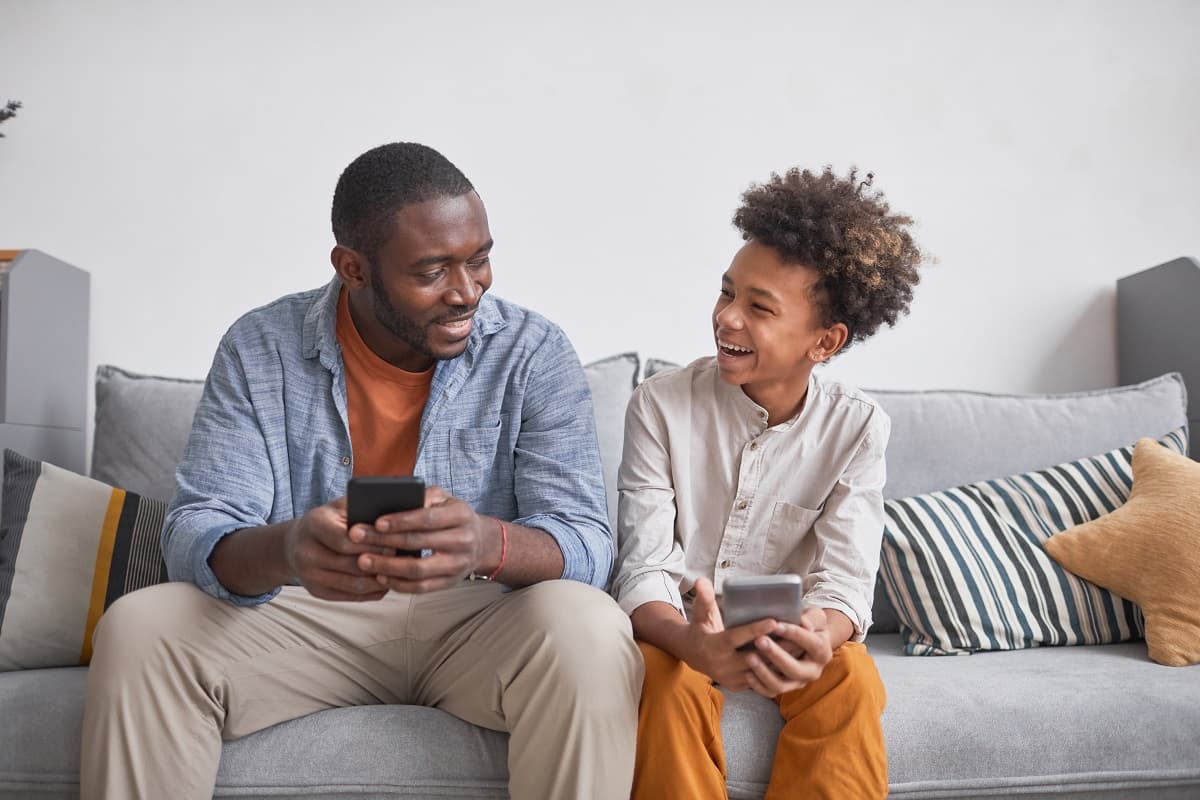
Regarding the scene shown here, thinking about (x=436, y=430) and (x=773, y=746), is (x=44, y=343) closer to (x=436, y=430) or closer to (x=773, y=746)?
(x=436, y=430)

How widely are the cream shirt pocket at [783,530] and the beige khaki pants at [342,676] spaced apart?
0.37 metres

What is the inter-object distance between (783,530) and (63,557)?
122cm

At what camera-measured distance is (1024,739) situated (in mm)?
1432

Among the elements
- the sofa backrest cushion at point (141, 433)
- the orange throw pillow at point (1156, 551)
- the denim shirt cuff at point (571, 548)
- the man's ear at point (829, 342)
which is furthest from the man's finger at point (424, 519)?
the orange throw pillow at point (1156, 551)

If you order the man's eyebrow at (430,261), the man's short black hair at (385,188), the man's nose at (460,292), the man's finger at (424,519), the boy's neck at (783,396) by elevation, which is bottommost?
the man's finger at (424,519)

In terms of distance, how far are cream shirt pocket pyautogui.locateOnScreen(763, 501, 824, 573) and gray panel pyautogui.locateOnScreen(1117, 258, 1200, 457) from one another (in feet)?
4.28

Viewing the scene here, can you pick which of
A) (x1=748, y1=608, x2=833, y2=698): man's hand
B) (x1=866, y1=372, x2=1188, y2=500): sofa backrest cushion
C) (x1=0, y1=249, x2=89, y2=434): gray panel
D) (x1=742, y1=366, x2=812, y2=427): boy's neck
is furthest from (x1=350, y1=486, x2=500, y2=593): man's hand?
(x1=0, y1=249, x2=89, y2=434): gray panel

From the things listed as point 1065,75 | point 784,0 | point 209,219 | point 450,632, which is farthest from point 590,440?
point 1065,75

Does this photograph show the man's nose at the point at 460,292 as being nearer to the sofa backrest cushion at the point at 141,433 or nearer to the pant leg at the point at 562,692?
Result: the pant leg at the point at 562,692

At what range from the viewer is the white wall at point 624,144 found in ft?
7.95

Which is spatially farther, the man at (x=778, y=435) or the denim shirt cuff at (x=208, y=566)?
the man at (x=778, y=435)

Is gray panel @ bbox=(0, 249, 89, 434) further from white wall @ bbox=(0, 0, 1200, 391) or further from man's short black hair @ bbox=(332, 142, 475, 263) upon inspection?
man's short black hair @ bbox=(332, 142, 475, 263)

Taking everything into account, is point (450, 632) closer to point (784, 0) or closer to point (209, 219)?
point (209, 219)

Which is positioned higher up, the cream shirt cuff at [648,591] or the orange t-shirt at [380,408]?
the orange t-shirt at [380,408]
